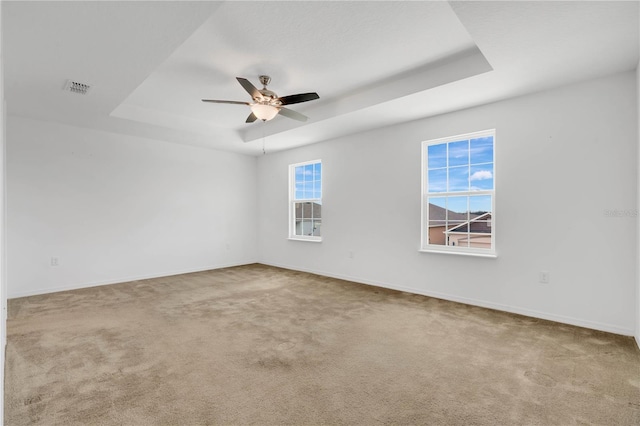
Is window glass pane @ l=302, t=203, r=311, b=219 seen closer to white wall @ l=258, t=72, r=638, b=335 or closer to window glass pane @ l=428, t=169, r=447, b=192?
white wall @ l=258, t=72, r=638, b=335

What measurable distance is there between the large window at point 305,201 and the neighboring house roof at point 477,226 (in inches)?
98.4

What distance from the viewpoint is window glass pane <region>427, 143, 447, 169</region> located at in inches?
172

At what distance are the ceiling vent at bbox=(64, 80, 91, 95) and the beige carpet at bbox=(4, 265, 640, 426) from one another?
254 cm

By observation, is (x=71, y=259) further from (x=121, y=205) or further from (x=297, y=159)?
(x=297, y=159)

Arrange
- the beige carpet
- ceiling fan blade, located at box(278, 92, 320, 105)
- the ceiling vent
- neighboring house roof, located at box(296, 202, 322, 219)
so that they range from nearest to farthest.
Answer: the beige carpet, ceiling fan blade, located at box(278, 92, 320, 105), the ceiling vent, neighboring house roof, located at box(296, 202, 322, 219)

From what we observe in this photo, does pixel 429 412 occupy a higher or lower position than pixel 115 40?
lower

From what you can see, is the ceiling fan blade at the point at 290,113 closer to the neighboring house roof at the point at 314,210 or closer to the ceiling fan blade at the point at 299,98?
the ceiling fan blade at the point at 299,98

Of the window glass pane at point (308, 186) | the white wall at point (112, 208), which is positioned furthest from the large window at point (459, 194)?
the white wall at point (112, 208)

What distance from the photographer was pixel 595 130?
123 inches

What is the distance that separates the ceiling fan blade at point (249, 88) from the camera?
9.69ft

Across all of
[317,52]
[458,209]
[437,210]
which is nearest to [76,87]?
[317,52]

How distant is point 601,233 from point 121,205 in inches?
257

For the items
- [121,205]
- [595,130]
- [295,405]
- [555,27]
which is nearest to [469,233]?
[595,130]

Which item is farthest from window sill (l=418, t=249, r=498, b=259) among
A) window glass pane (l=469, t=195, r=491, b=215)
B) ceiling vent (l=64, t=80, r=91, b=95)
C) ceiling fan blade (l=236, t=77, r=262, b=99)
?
ceiling vent (l=64, t=80, r=91, b=95)
